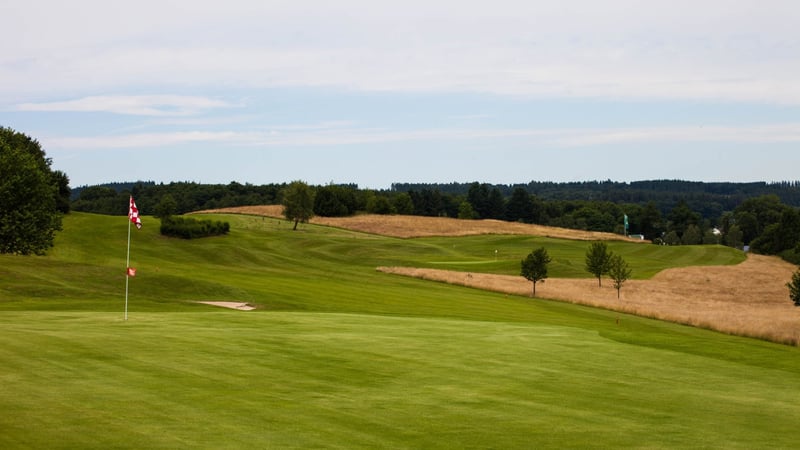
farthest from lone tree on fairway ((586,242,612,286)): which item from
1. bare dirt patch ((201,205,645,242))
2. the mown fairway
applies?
bare dirt patch ((201,205,645,242))

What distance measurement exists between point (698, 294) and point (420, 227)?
202 ft

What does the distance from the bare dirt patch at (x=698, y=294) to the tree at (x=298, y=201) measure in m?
36.8

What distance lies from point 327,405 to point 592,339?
15.6 m

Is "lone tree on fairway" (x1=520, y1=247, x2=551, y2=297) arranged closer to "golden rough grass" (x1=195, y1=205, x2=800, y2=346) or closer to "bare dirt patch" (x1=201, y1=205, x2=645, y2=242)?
"golden rough grass" (x1=195, y1=205, x2=800, y2=346)

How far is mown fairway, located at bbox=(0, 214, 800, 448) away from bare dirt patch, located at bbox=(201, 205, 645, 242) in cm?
8474

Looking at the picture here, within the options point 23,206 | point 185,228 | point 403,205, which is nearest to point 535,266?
point 23,206

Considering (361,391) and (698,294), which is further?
(698,294)

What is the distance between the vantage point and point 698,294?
77500 mm

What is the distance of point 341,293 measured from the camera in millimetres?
50094

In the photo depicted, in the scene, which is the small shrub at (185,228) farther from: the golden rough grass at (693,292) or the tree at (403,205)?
the tree at (403,205)

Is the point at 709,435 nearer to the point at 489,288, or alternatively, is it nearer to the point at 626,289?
the point at 489,288

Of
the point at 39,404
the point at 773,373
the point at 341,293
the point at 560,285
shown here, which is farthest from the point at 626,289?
the point at 39,404

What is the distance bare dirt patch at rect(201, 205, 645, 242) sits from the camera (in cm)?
12794

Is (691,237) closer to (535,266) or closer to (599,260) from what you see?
(599,260)
